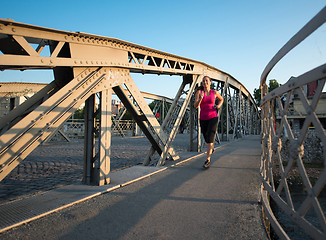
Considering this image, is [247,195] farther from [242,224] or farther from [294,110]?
[294,110]

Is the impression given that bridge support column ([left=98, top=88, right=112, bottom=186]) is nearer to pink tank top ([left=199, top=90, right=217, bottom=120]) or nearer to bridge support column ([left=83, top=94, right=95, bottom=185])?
bridge support column ([left=83, top=94, right=95, bottom=185])

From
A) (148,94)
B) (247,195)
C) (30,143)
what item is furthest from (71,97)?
(148,94)

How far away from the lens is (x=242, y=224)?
225cm

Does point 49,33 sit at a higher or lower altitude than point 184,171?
higher

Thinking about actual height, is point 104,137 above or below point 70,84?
below

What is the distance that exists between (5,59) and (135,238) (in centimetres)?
228

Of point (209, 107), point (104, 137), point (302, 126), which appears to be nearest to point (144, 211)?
point (104, 137)

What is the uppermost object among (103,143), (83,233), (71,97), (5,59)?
(5,59)

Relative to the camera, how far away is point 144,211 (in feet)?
8.63

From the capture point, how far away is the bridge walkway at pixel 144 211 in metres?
2.09

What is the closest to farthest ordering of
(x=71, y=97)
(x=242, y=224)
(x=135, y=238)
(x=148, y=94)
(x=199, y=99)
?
1. (x=135, y=238)
2. (x=242, y=224)
3. (x=71, y=97)
4. (x=199, y=99)
5. (x=148, y=94)

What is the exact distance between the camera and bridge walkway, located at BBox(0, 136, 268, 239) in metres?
2.09

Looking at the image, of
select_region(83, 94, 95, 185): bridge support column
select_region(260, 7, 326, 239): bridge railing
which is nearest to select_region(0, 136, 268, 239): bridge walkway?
select_region(83, 94, 95, 185): bridge support column

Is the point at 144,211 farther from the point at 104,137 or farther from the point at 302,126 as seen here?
the point at 302,126
